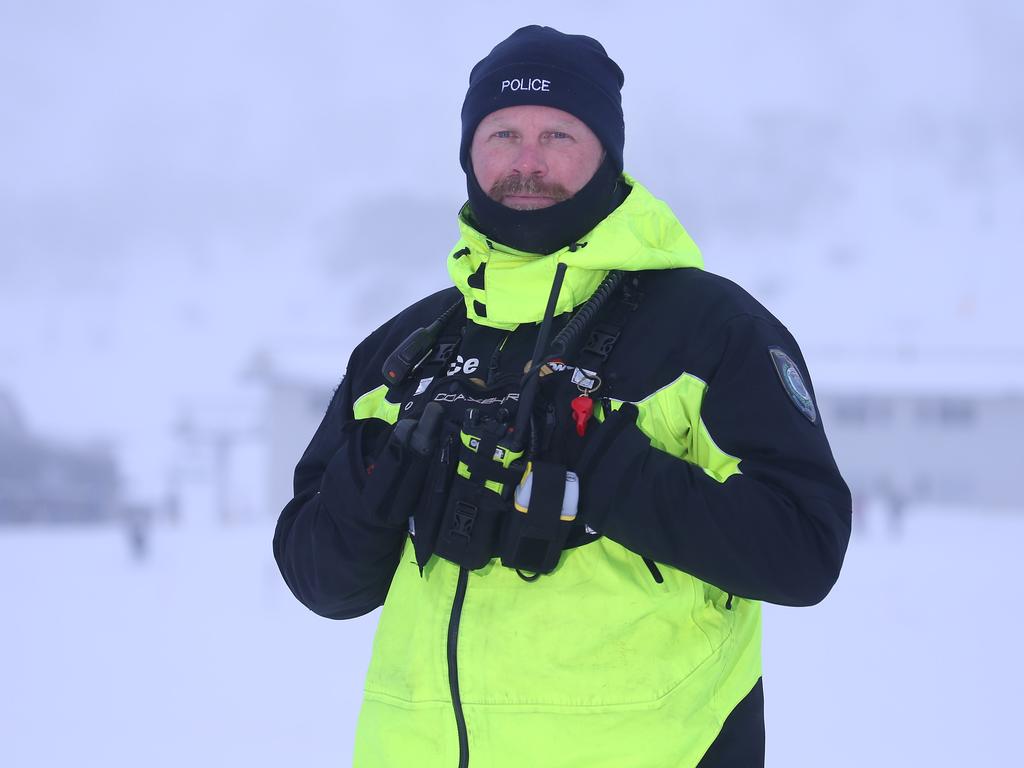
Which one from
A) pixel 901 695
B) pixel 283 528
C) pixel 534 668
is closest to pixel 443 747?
pixel 534 668

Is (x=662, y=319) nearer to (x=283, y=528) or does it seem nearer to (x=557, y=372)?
(x=557, y=372)

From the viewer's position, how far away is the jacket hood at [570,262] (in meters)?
1.53

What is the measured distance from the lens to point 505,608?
143 centimetres

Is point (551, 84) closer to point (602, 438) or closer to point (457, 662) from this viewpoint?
point (602, 438)

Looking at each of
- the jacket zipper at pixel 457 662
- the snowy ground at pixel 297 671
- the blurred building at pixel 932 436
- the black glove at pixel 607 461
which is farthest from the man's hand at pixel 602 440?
the blurred building at pixel 932 436

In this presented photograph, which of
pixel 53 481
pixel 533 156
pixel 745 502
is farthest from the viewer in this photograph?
pixel 53 481

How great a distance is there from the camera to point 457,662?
142 cm

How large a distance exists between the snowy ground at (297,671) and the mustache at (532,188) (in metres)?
3.16

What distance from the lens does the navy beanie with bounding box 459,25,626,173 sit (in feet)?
5.55

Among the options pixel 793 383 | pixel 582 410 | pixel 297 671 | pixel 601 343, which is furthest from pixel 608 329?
pixel 297 671

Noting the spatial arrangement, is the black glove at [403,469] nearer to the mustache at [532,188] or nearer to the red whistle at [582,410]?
the red whistle at [582,410]

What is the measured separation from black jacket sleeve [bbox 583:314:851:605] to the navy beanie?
0.49 metres

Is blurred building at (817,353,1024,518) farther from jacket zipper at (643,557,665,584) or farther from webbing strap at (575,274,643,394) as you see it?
jacket zipper at (643,557,665,584)

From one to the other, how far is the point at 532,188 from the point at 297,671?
15.9 ft
